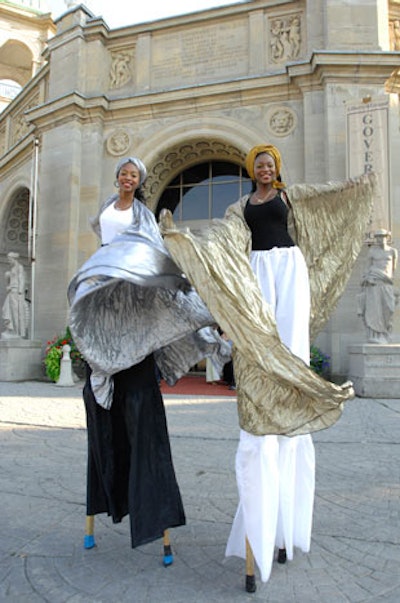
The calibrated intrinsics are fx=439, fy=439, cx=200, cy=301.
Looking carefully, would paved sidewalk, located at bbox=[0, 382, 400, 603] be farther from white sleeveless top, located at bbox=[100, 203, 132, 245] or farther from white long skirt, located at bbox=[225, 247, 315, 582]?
white sleeveless top, located at bbox=[100, 203, 132, 245]

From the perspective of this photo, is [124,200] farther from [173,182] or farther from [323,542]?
[173,182]

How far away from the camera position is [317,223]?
7.93 feet

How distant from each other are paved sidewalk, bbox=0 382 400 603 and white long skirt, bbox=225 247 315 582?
0.17m

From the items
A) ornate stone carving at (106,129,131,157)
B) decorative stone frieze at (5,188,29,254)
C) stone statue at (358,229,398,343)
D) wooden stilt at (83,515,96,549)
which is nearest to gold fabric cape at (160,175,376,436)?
wooden stilt at (83,515,96,549)

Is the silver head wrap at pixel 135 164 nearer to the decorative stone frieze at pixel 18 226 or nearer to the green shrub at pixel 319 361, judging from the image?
the green shrub at pixel 319 361

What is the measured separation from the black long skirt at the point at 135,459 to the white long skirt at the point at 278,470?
0.36 metres

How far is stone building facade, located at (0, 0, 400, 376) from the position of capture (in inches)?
419

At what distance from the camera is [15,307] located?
39.9ft

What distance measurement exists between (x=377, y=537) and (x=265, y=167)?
6.63ft

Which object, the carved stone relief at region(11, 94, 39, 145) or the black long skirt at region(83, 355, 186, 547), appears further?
the carved stone relief at region(11, 94, 39, 145)

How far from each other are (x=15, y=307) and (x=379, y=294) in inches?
368

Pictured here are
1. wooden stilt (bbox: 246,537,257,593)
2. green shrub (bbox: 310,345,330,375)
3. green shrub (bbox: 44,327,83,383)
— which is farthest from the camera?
green shrub (bbox: 44,327,83,383)

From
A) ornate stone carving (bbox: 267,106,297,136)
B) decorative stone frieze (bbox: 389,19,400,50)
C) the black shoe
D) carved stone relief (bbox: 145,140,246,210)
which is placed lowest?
the black shoe

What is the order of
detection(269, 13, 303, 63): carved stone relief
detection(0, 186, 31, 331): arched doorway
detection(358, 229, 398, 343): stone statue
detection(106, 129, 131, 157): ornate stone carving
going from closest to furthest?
detection(358, 229, 398, 343): stone statue → detection(269, 13, 303, 63): carved stone relief → detection(106, 129, 131, 157): ornate stone carving → detection(0, 186, 31, 331): arched doorway
